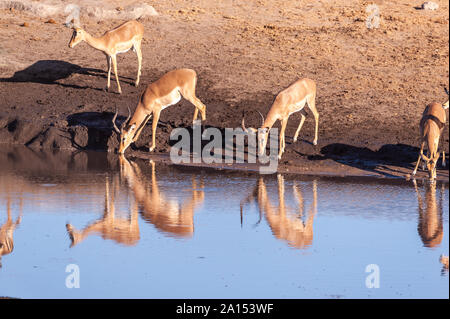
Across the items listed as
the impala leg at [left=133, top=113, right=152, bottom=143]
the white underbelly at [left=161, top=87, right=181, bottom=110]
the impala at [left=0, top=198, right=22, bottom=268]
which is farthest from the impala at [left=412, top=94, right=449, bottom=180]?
the impala at [left=0, top=198, right=22, bottom=268]

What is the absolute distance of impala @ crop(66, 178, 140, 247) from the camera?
9.59 m

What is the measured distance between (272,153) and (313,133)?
3.94 feet

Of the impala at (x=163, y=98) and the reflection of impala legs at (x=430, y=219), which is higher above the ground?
the impala at (x=163, y=98)

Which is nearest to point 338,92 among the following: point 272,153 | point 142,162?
point 272,153

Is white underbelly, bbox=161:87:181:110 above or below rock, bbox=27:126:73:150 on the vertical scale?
above

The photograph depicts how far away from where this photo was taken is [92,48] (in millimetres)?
20172

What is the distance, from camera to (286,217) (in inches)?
418

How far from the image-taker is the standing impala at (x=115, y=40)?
18156 mm

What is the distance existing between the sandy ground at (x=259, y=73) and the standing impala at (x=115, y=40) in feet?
1.78

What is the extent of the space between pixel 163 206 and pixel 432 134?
14.8 ft

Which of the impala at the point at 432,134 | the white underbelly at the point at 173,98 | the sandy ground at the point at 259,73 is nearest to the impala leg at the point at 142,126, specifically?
the sandy ground at the point at 259,73

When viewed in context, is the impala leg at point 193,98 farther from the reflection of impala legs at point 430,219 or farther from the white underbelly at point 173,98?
the reflection of impala legs at point 430,219

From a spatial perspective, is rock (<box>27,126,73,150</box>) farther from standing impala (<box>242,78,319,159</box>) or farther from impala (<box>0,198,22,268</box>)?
impala (<box>0,198,22,268</box>)

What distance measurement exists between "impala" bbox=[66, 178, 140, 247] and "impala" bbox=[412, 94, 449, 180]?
15.2ft
